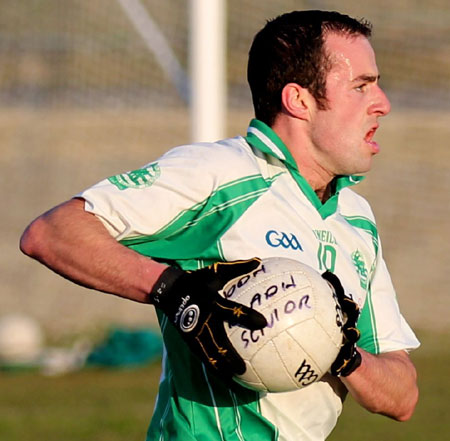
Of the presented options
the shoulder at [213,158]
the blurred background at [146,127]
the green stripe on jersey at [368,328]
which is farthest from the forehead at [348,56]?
the blurred background at [146,127]

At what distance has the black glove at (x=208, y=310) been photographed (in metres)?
2.93

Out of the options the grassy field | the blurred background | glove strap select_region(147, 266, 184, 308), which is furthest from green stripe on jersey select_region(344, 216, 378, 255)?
the blurred background

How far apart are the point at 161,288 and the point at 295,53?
106cm

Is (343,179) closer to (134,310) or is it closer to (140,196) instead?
(140,196)

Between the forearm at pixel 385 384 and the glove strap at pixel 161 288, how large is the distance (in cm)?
65

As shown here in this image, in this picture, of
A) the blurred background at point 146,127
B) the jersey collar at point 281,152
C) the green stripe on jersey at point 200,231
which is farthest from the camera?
the blurred background at point 146,127

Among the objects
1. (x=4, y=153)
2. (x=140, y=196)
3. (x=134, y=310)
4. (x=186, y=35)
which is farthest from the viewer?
(x=4, y=153)

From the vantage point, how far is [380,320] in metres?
3.69

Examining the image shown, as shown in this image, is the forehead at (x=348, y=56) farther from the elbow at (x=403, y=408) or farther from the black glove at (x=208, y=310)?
the elbow at (x=403, y=408)

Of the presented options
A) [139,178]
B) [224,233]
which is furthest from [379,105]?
[139,178]

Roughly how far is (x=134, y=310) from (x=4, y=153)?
3845 millimetres

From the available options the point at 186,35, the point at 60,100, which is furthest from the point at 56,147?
the point at 186,35

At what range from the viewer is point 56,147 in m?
14.1

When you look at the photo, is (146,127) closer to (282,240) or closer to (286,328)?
(282,240)
